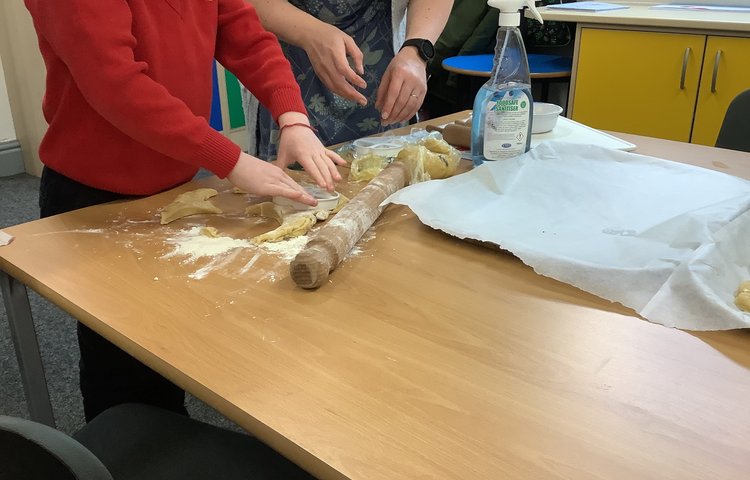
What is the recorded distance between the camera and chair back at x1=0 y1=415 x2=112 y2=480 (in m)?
0.49

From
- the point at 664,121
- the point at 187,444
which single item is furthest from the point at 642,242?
the point at 664,121

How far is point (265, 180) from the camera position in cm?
93

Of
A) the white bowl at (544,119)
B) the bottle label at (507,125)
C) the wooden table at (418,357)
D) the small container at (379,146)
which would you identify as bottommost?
the wooden table at (418,357)

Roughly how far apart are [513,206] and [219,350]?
47 cm

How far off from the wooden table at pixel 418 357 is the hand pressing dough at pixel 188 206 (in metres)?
0.07

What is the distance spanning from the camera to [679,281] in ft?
2.28

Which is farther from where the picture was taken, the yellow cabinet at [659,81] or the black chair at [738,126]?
the yellow cabinet at [659,81]

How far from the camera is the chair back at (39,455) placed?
487mm

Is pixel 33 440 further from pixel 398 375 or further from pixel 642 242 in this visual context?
pixel 642 242

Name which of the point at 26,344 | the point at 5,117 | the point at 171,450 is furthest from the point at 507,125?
the point at 5,117

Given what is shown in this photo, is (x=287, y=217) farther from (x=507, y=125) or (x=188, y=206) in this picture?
(x=507, y=125)

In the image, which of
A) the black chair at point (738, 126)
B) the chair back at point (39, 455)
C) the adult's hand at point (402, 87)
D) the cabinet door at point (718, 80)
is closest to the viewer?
the chair back at point (39, 455)

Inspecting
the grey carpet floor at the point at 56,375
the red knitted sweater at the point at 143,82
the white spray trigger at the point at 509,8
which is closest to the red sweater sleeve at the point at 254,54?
the red knitted sweater at the point at 143,82

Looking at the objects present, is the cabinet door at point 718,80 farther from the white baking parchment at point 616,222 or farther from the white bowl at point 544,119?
the white baking parchment at point 616,222
